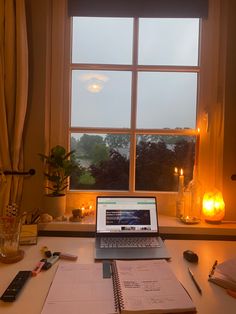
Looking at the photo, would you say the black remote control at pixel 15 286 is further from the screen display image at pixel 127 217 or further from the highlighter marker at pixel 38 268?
the screen display image at pixel 127 217

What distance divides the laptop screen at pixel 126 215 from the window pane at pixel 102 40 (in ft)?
2.89

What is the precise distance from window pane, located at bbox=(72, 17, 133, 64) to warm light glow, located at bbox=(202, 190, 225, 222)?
0.97 metres

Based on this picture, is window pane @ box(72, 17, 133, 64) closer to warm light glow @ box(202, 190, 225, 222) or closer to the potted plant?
the potted plant

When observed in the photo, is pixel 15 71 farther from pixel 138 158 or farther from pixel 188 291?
pixel 188 291

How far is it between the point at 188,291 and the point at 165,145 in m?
0.99

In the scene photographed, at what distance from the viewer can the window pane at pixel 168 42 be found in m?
1.74

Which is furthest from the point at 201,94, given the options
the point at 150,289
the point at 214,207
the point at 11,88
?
the point at 150,289

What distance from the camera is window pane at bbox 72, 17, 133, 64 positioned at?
5.74 ft

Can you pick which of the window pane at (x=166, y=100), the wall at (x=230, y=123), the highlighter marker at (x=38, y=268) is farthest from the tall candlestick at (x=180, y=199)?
the highlighter marker at (x=38, y=268)

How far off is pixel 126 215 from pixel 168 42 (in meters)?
1.10

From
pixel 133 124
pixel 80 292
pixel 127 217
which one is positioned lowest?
pixel 80 292

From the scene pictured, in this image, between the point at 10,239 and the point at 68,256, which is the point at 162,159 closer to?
the point at 68,256

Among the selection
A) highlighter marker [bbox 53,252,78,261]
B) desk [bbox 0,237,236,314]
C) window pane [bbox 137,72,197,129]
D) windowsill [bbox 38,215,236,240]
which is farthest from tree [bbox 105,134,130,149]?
highlighter marker [bbox 53,252,78,261]

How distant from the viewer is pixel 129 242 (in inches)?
52.2
